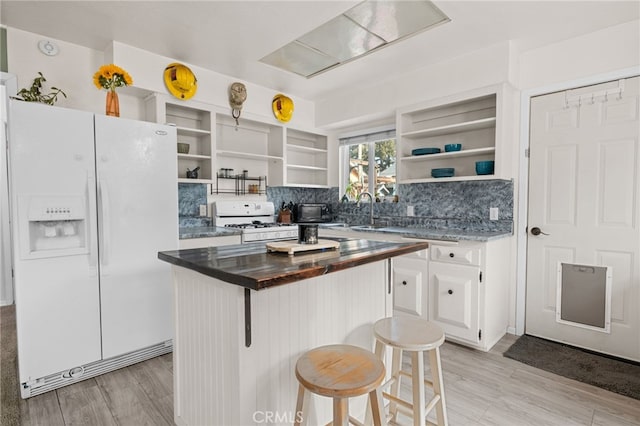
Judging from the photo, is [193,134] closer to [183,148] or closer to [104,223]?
[183,148]

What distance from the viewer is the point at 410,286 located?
116 inches

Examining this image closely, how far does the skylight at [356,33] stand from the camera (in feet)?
7.25

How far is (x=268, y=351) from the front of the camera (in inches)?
53.7

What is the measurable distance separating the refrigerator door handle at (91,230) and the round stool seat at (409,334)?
1869 mm

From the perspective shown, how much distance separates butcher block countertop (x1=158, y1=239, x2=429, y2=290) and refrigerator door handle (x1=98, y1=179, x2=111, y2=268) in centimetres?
96

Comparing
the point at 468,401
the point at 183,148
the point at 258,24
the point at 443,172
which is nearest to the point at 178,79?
the point at 183,148

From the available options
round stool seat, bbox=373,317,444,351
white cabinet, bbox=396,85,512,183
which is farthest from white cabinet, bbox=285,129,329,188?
round stool seat, bbox=373,317,444,351

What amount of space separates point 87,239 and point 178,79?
1579mm

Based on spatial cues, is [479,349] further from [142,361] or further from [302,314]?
[142,361]

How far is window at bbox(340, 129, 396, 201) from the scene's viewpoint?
13.5 feet

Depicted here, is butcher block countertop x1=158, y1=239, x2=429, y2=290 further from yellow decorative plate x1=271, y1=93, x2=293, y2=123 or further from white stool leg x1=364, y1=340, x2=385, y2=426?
yellow decorative plate x1=271, y1=93, x2=293, y2=123

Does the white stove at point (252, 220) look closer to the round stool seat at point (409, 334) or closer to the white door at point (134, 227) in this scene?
the white door at point (134, 227)

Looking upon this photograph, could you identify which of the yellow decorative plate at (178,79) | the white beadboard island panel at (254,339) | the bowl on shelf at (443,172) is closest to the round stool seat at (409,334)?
the white beadboard island panel at (254,339)

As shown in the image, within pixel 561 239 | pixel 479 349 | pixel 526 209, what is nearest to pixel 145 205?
pixel 479 349
